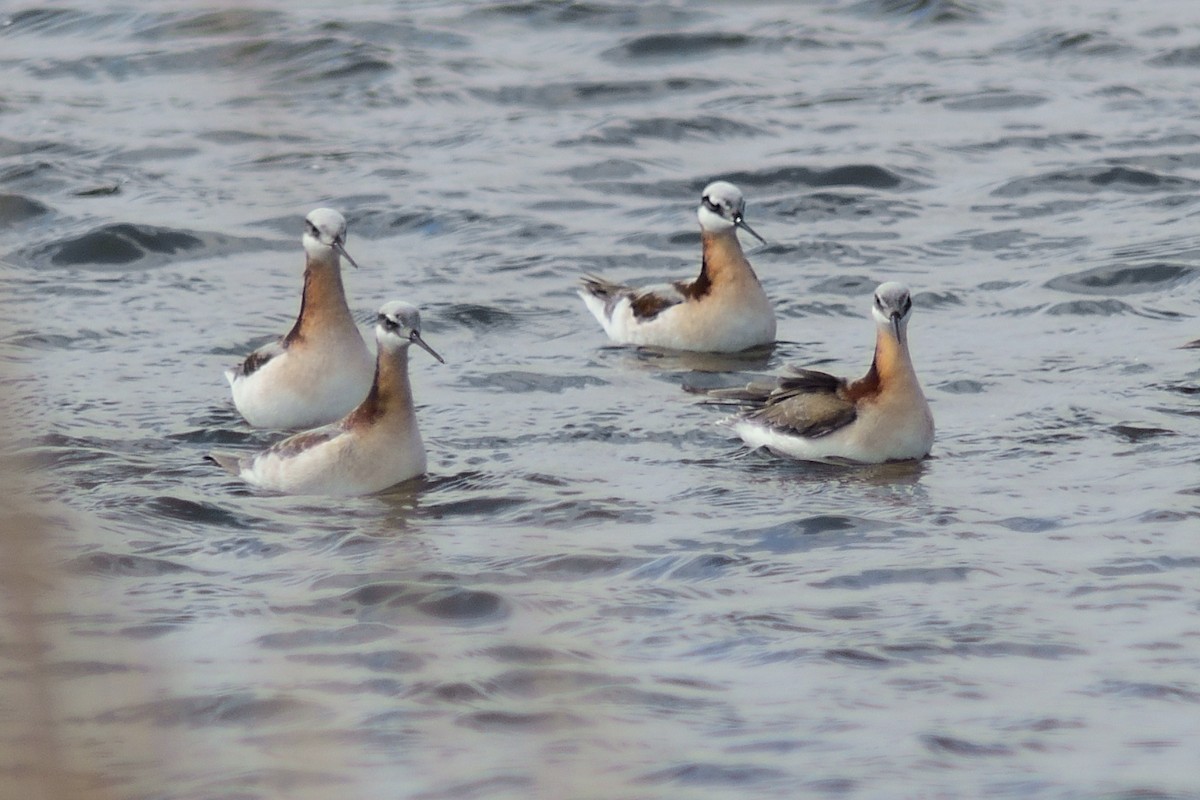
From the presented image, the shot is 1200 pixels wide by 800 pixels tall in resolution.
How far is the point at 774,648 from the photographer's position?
7.87 meters

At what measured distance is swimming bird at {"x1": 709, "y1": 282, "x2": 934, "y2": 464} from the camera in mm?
10758

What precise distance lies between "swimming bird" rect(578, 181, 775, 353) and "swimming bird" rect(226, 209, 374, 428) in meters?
2.71

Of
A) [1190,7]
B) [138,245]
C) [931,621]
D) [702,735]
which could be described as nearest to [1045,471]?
[931,621]

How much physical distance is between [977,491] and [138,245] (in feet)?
29.1

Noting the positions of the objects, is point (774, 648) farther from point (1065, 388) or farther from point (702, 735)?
point (1065, 388)

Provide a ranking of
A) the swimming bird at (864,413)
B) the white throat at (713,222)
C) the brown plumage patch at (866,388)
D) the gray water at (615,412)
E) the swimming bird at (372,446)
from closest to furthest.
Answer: the gray water at (615,412)
the swimming bird at (372,446)
the swimming bird at (864,413)
the brown plumage patch at (866,388)
the white throat at (713,222)

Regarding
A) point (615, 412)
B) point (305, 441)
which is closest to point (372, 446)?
point (305, 441)

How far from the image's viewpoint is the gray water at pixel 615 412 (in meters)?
6.86

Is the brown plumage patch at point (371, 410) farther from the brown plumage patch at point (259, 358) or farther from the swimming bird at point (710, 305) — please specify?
the swimming bird at point (710, 305)

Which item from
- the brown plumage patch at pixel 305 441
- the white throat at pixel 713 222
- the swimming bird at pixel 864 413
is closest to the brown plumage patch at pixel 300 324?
the brown plumage patch at pixel 305 441

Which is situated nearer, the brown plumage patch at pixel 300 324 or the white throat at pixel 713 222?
the brown plumage patch at pixel 300 324

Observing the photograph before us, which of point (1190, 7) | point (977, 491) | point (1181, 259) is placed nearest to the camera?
point (977, 491)

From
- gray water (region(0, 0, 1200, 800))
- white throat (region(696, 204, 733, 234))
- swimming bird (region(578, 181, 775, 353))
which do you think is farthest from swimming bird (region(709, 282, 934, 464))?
white throat (region(696, 204, 733, 234))

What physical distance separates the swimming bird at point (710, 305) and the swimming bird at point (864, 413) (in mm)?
2621
